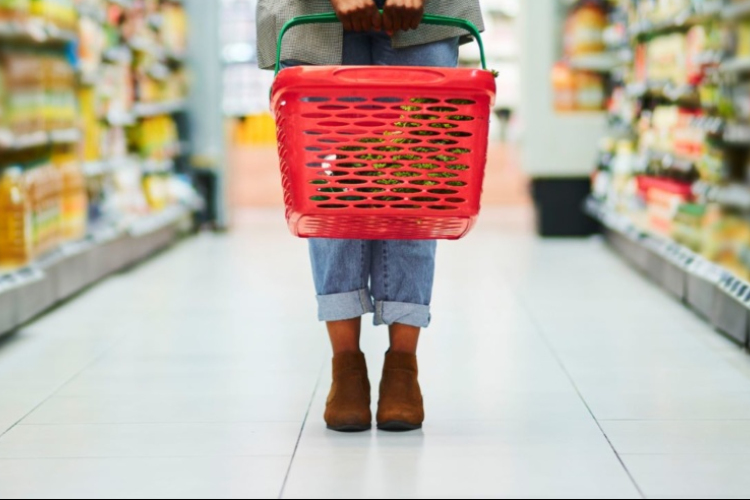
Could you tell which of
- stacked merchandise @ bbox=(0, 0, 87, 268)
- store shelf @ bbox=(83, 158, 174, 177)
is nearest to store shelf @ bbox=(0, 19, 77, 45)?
stacked merchandise @ bbox=(0, 0, 87, 268)

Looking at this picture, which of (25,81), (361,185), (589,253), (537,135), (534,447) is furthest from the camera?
(537,135)

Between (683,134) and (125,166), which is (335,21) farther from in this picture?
(125,166)

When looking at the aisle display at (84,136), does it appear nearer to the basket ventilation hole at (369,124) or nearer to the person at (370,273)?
the person at (370,273)

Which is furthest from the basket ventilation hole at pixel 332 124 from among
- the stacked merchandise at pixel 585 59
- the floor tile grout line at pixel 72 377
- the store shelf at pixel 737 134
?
the stacked merchandise at pixel 585 59

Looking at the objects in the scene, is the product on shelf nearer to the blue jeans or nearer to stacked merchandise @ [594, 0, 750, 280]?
stacked merchandise @ [594, 0, 750, 280]

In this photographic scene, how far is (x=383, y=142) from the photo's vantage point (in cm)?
195

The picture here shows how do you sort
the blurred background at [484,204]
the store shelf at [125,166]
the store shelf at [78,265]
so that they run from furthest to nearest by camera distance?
1. the store shelf at [125,166]
2. the blurred background at [484,204]
3. the store shelf at [78,265]

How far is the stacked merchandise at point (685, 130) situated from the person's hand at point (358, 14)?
78.2 inches

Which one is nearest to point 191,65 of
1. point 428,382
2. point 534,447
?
point 428,382

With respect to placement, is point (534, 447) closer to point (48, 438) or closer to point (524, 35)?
point (48, 438)

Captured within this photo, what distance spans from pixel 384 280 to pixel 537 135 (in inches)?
177

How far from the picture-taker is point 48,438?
2.31 m

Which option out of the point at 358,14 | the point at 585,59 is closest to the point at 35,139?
the point at 358,14

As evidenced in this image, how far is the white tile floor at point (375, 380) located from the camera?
6.57ft
